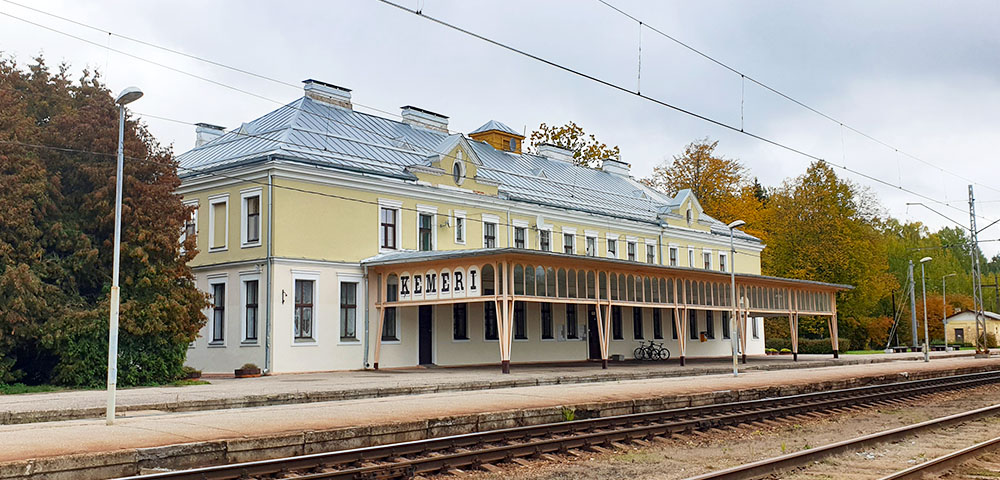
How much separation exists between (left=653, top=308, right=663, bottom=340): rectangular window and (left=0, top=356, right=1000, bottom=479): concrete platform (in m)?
23.2

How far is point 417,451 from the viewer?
36.8 feet

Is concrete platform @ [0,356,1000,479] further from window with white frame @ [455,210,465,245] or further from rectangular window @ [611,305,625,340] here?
rectangular window @ [611,305,625,340]

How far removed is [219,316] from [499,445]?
1922cm

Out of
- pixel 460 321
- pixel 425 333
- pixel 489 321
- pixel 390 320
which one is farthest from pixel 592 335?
pixel 390 320

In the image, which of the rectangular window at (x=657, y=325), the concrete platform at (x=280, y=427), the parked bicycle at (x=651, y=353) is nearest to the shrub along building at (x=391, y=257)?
the parked bicycle at (x=651, y=353)

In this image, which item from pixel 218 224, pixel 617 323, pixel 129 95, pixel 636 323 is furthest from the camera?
pixel 636 323

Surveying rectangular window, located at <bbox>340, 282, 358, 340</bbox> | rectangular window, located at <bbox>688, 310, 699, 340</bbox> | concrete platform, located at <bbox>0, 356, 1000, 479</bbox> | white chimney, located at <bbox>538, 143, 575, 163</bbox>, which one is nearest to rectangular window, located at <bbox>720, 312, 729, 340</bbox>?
rectangular window, located at <bbox>688, 310, 699, 340</bbox>

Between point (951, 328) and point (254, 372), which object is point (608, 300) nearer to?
point (254, 372)

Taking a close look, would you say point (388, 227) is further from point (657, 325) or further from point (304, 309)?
point (657, 325)

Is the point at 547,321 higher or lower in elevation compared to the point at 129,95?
lower

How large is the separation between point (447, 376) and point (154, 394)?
8653mm

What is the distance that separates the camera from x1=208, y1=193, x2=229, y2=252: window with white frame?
29.5 metres

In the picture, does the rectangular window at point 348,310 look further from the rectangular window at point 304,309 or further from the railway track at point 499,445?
the railway track at point 499,445

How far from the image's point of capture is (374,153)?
32156 millimetres
